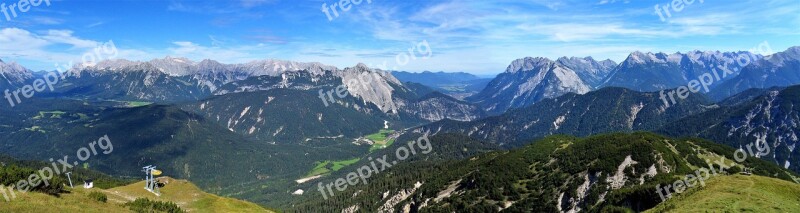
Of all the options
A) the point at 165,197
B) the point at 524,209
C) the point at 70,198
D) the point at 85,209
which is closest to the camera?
the point at 85,209

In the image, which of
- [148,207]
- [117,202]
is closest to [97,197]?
[117,202]

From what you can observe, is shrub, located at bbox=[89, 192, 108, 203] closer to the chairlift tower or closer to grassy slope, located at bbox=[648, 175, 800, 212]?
the chairlift tower

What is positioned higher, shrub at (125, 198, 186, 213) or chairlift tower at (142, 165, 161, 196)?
shrub at (125, 198, 186, 213)

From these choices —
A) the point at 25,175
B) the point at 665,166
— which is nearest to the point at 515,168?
the point at 665,166

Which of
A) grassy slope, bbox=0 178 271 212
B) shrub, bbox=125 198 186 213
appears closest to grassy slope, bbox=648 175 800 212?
shrub, bbox=125 198 186 213

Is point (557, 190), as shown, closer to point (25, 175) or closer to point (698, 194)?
point (698, 194)
